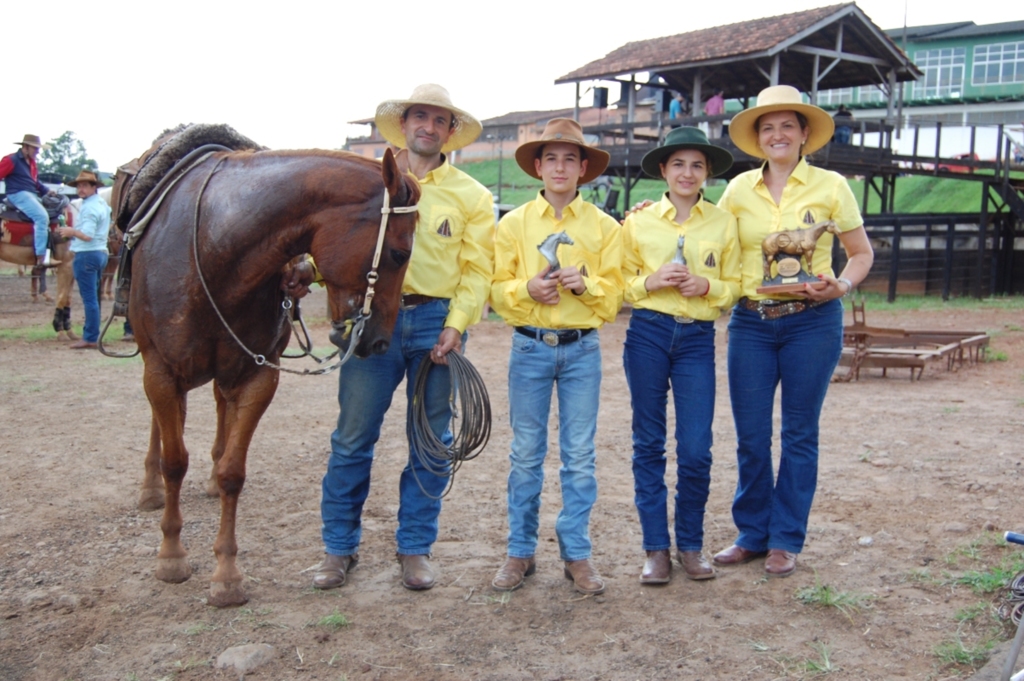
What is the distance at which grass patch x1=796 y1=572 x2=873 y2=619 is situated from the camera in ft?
11.9

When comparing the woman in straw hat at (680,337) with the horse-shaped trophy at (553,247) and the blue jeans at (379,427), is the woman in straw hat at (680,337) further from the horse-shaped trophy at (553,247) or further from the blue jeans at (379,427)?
the blue jeans at (379,427)

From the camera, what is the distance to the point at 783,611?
143 inches

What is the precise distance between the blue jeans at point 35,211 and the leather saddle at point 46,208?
23cm

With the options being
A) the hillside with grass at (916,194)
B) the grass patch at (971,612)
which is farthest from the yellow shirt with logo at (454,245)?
the hillside with grass at (916,194)

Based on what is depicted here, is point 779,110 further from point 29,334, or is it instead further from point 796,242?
point 29,334

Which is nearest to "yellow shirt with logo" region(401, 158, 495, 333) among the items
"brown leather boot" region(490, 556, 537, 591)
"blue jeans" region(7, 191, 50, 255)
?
"brown leather boot" region(490, 556, 537, 591)

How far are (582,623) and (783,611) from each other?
0.85m

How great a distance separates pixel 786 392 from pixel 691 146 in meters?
1.20

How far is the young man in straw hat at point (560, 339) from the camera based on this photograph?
12.6 ft

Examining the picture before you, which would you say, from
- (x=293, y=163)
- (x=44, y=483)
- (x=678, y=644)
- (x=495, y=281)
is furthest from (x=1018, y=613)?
(x=44, y=483)

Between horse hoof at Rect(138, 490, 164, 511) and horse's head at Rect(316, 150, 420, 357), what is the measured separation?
7.12ft

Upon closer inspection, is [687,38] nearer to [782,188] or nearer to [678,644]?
[782,188]

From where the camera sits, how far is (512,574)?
3889 mm

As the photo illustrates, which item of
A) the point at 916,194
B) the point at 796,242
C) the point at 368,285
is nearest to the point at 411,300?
the point at 368,285
